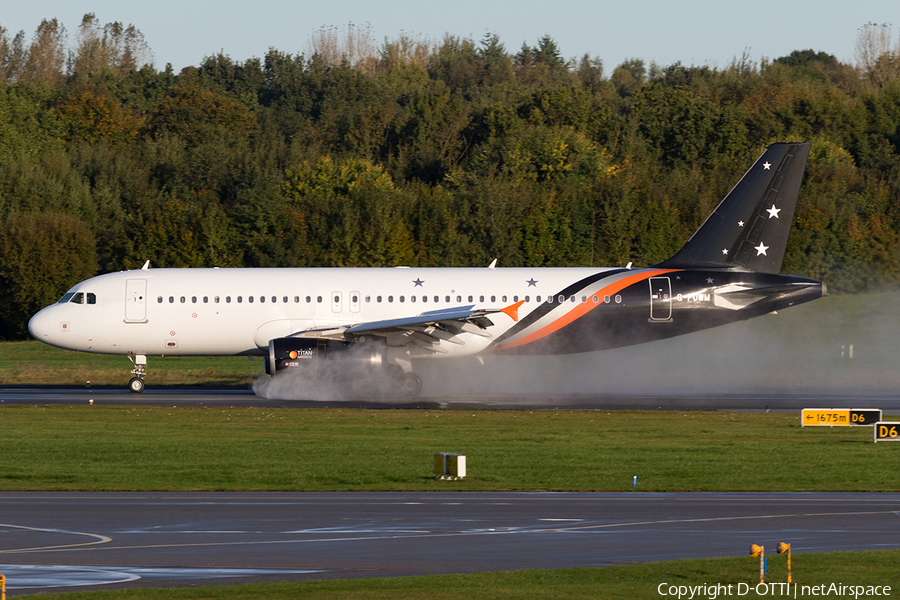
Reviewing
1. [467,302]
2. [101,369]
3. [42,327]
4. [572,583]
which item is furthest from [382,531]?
[101,369]

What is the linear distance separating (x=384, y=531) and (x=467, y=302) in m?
20.9

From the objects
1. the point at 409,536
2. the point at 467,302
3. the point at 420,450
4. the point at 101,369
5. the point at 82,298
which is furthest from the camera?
the point at 101,369

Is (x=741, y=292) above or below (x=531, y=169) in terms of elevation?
below

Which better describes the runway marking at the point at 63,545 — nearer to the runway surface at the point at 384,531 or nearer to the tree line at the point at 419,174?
the runway surface at the point at 384,531

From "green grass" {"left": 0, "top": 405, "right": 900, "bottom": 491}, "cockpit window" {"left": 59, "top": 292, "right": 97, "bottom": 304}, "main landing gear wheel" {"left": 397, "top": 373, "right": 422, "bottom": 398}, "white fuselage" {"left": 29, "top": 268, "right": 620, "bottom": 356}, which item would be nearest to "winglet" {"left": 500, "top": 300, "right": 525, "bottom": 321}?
"white fuselage" {"left": 29, "top": 268, "right": 620, "bottom": 356}

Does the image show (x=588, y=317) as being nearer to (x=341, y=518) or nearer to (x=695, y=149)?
(x=341, y=518)

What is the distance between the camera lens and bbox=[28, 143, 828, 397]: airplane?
3488 centimetres

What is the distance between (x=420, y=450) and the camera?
23.0m

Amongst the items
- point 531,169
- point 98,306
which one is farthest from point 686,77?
point 98,306

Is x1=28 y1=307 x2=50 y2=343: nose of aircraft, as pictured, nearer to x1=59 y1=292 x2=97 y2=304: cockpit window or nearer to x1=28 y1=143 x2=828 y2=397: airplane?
x1=28 y1=143 x2=828 y2=397: airplane

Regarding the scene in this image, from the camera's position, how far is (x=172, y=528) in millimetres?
14633

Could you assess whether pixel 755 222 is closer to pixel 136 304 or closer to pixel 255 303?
pixel 255 303

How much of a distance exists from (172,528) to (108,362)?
1449 inches

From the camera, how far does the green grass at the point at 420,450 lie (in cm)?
1933
